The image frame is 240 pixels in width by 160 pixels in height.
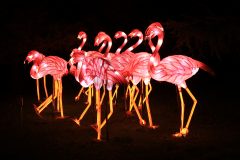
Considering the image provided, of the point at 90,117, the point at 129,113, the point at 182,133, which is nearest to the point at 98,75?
the point at 182,133

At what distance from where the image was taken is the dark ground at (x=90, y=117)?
31.3 feet

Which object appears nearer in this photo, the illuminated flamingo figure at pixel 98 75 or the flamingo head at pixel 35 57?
the illuminated flamingo figure at pixel 98 75

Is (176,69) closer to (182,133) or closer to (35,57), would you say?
(182,133)

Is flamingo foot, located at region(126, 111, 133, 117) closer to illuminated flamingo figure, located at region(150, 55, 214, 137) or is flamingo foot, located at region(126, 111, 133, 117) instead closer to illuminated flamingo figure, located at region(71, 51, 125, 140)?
illuminated flamingo figure, located at region(71, 51, 125, 140)

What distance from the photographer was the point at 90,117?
42.6 ft

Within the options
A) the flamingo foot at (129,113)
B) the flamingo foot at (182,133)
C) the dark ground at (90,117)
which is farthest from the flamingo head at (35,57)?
the flamingo foot at (182,133)

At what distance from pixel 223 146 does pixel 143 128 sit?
2300mm

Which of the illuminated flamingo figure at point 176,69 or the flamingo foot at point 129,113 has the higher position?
the illuminated flamingo figure at point 176,69

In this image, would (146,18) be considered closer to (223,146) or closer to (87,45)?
(87,45)

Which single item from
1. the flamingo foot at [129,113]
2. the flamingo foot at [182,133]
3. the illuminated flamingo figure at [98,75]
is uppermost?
the illuminated flamingo figure at [98,75]

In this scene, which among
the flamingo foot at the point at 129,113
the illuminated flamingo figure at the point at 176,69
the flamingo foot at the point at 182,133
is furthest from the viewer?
the flamingo foot at the point at 129,113

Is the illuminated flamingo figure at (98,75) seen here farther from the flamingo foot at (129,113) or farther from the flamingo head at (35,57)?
the flamingo head at (35,57)

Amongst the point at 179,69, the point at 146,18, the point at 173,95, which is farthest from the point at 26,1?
the point at 179,69

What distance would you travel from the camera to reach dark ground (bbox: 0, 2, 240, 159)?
31.3 ft
